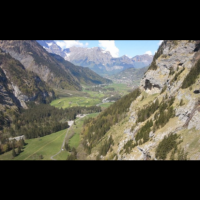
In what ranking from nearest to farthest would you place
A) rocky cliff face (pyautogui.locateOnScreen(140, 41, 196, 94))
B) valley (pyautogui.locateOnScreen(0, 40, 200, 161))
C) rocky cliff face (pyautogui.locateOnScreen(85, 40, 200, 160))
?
rocky cliff face (pyautogui.locateOnScreen(85, 40, 200, 160)) → valley (pyautogui.locateOnScreen(0, 40, 200, 161)) → rocky cliff face (pyautogui.locateOnScreen(140, 41, 196, 94))

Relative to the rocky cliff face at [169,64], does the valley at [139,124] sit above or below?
below

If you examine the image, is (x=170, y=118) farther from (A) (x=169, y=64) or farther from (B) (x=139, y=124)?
(A) (x=169, y=64)


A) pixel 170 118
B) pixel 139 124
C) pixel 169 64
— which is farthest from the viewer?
pixel 169 64

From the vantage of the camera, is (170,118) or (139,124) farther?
(139,124)

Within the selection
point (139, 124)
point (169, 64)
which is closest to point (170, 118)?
point (139, 124)

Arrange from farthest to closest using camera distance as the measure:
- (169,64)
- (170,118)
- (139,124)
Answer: (169,64) < (139,124) < (170,118)

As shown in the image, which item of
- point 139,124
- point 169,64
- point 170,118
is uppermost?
point 169,64
